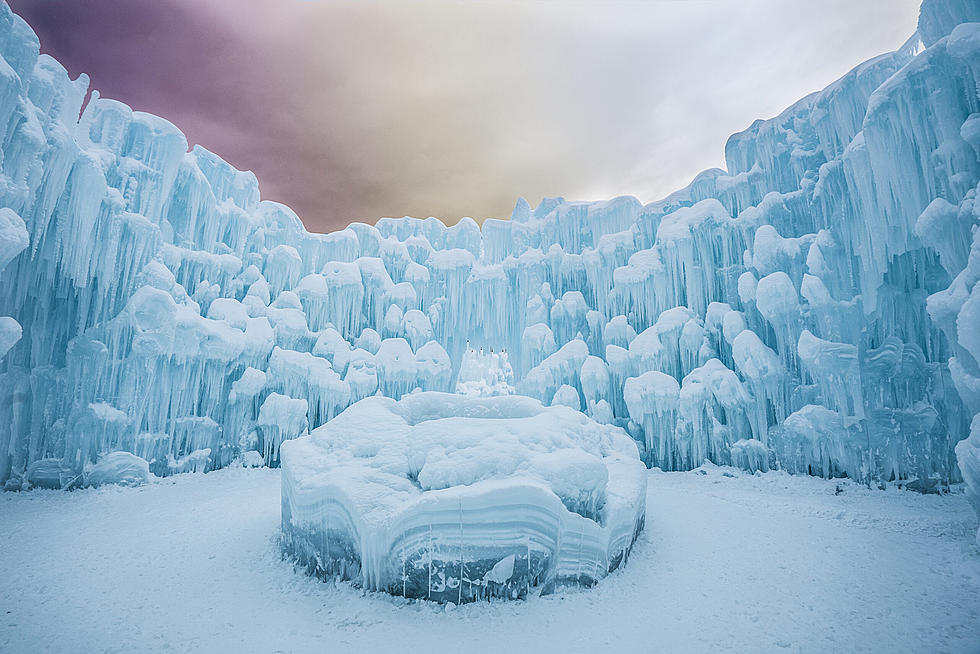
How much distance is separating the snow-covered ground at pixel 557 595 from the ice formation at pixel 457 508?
0.24 metres

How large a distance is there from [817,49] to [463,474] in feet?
36.2

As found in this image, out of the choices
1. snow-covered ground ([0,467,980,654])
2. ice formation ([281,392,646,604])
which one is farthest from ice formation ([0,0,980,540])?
ice formation ([281,392,646,604])

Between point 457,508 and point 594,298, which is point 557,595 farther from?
point 594,298

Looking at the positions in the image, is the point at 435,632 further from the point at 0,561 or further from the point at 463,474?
the point at 0,561

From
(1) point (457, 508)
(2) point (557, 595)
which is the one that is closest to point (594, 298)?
(2) point (557, 595)

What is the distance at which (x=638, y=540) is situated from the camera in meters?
5.92

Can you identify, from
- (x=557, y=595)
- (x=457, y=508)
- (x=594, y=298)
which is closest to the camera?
(x=457, y=508)

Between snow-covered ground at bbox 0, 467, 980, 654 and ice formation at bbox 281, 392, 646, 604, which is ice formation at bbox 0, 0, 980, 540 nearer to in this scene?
snow-covered ground at bbox 0, 467, 980, 654

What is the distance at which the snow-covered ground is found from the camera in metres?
3.62

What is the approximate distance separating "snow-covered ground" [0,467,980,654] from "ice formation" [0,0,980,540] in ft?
4.95

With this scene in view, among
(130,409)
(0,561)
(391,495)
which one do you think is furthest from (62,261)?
(391,495)

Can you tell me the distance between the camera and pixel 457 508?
4.25 m

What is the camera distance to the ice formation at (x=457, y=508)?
4230mm

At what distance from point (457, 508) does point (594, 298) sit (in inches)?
446
